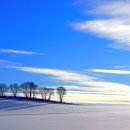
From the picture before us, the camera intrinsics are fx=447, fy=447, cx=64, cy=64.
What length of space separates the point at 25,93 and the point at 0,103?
32021 mm

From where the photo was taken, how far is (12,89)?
252ft

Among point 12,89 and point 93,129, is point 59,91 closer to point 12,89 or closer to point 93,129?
point 12,89

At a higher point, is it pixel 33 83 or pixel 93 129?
pixel 33 83

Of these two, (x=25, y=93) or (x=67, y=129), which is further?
(x=25, y=93)

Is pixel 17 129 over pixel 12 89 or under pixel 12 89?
under

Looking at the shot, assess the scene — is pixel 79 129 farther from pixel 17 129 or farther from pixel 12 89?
pixel 12 89

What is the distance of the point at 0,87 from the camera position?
79.0 meters

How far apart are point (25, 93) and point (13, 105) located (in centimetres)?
3372

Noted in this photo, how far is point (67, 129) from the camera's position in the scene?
1783 cm

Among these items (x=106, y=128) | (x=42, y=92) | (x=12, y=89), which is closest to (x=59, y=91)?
(x=42, y=92)

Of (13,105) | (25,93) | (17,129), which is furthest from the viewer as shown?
(25,93)

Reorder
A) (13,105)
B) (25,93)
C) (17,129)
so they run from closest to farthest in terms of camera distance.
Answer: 1. (17,129)
2. (13,105)
3. (25,93)

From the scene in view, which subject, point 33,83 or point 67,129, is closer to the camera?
point 67,129

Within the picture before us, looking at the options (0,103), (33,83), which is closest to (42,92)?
(33,83)
